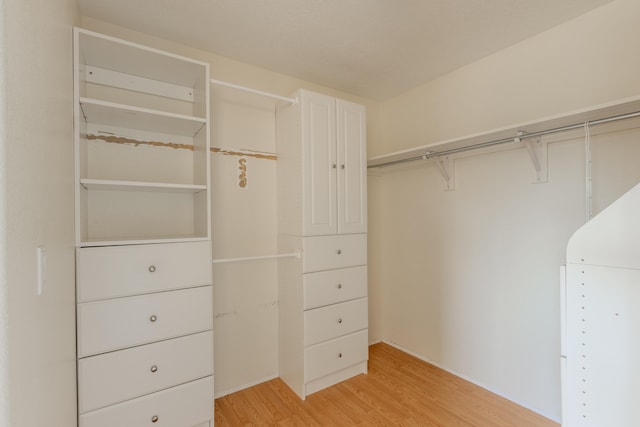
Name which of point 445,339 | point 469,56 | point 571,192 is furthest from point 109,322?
point 469,56

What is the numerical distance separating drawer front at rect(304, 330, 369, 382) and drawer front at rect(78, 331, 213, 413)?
2.29ft

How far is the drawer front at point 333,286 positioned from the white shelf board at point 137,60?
1.51m

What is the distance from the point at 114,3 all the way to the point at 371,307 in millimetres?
2932

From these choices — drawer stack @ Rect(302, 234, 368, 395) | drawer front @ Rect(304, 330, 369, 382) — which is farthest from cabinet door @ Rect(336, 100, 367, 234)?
drawer front @ Rect(304, 330, 369, 382)

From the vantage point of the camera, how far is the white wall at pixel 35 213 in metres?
0.49

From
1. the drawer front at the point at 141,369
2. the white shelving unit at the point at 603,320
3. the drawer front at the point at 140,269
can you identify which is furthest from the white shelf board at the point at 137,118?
the white shelving unit at the point at 603,320

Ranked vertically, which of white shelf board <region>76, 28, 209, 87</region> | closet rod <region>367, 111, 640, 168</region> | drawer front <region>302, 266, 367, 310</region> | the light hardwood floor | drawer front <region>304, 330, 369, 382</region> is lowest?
the light hardwood floor

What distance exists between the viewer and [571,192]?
1.71 m

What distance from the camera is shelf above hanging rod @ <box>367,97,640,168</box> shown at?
1326mm

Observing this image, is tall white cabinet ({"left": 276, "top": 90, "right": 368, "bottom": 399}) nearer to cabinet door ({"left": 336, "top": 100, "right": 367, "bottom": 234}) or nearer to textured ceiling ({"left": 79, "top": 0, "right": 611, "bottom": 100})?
cabinet door ({"left": 336, "top": 100, "right": 367, "bottom": 234})

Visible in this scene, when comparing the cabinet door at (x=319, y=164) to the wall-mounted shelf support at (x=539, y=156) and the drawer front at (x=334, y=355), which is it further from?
the wall-mounted shelf support at (x=539, y=156)

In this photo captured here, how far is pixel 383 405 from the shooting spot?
1.95 m

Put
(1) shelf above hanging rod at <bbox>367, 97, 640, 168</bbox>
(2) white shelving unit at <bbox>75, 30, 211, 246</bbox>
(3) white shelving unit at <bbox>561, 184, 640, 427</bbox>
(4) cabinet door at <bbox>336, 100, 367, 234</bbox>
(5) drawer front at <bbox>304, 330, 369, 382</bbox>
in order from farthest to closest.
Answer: (4) cabinet door at <bbox>336, 100, 367, 234</bbox> < (5) drawer front at <bbox>304, 330, 369, 382</bbox> < (2) white shelving unit at <bbox>75, 30, 211, 246</bbox> < (1) shelf above hanging rod at <bbox>367, 97, 640, 168</bbox> < (3) white shelving unit at <bbox>561, 184, 640, 427</bbox>

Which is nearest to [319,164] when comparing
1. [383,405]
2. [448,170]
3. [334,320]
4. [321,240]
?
[321,240]
